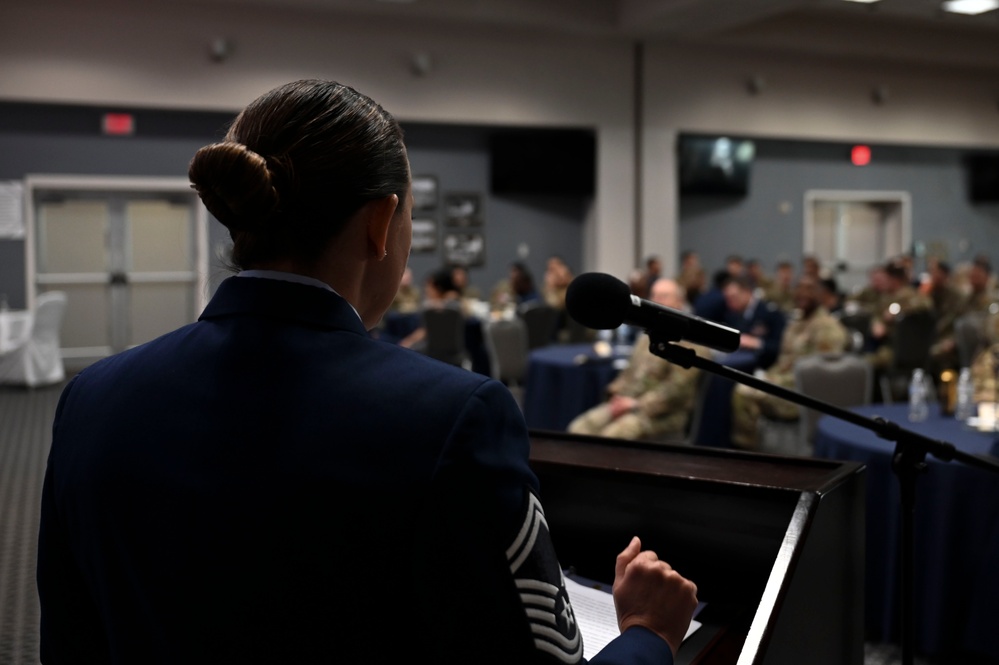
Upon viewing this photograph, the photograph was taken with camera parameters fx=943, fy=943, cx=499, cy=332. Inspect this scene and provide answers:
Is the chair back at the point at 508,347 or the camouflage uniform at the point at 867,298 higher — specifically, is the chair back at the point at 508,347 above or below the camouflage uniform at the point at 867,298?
below

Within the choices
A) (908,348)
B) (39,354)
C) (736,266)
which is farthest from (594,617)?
(736,266)

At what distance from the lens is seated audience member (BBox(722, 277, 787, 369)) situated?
23.9 feet

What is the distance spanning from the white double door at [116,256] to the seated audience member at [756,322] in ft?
20.8

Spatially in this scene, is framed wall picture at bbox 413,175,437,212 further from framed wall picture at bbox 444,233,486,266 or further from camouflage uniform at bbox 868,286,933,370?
camouflage uniform at bbox 868,286,933,370

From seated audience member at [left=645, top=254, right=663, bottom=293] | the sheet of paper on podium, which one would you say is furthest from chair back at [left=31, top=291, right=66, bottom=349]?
the sheet of paper on podium

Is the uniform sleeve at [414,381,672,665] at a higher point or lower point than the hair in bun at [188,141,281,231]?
lower

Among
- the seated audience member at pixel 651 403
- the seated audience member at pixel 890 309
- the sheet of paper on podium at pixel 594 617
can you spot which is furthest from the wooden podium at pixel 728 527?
the seated audience member at pixel 890 309

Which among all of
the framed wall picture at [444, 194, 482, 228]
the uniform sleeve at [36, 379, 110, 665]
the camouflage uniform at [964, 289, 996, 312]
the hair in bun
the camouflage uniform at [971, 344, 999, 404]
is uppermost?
the framed wall picture at [444, 194, 482, 228]

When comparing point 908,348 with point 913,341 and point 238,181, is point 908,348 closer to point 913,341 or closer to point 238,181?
point 913,341

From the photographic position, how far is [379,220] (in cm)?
96

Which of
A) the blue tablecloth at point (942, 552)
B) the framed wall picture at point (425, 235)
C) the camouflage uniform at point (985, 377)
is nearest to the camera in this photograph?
the blue tablecloth at point (942, 552)

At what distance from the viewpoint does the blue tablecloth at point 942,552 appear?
3.24 meters

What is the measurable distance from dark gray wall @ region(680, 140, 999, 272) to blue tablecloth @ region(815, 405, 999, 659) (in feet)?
35.1

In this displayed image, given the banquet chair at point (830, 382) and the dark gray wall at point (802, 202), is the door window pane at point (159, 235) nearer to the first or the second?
the dark gray wall at point (802, 202)
